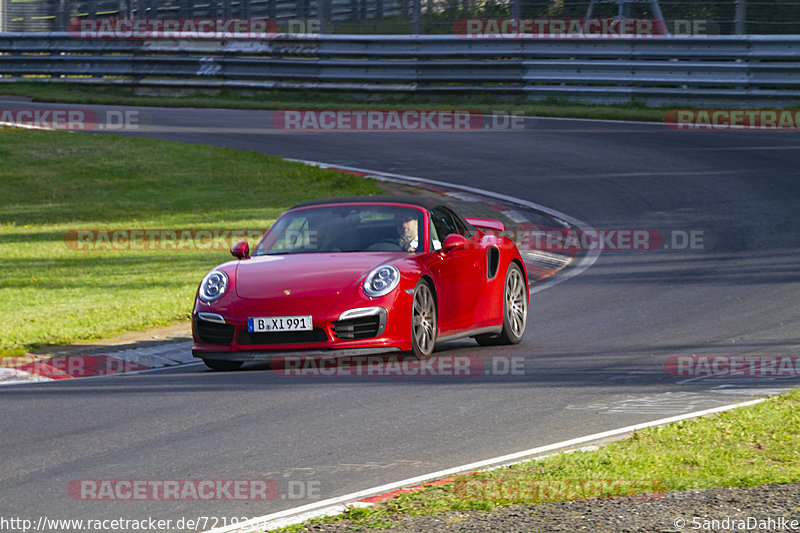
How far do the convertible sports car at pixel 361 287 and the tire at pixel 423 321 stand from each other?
1 centimetres

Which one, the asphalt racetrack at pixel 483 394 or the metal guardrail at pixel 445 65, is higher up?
the metal guardrail at pixel 445 65

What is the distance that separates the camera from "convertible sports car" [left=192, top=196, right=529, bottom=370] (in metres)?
9.09

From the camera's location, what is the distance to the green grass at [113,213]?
11820mm

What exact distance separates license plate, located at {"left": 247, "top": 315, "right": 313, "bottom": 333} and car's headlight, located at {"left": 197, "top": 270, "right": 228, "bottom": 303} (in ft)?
1.46

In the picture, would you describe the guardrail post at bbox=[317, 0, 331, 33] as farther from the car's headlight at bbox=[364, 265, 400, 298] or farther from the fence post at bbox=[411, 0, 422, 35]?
the car's headlight at bbox=[364, 265, 400, 298]

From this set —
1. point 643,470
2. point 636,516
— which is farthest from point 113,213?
point 636,516

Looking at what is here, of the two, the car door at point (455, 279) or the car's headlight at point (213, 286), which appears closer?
the car's headlight at point (213, 286)

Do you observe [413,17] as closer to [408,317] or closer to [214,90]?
[214,90]

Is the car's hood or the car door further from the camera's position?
the car door

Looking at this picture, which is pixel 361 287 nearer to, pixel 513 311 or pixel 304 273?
pixel 304 273

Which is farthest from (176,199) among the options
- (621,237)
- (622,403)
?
(622,403)

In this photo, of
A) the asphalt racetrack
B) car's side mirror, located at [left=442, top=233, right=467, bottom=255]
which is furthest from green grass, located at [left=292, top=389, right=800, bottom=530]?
car's side mirror, located at [left=442, top=233, right=467, bottom=255]

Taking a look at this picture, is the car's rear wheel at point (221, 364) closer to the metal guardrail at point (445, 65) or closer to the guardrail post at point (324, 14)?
the metal guardrail at point (445, 65)

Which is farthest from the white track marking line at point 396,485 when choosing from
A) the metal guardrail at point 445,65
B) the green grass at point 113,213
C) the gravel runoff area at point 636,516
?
Result: the metal guardrail at point 445,65
